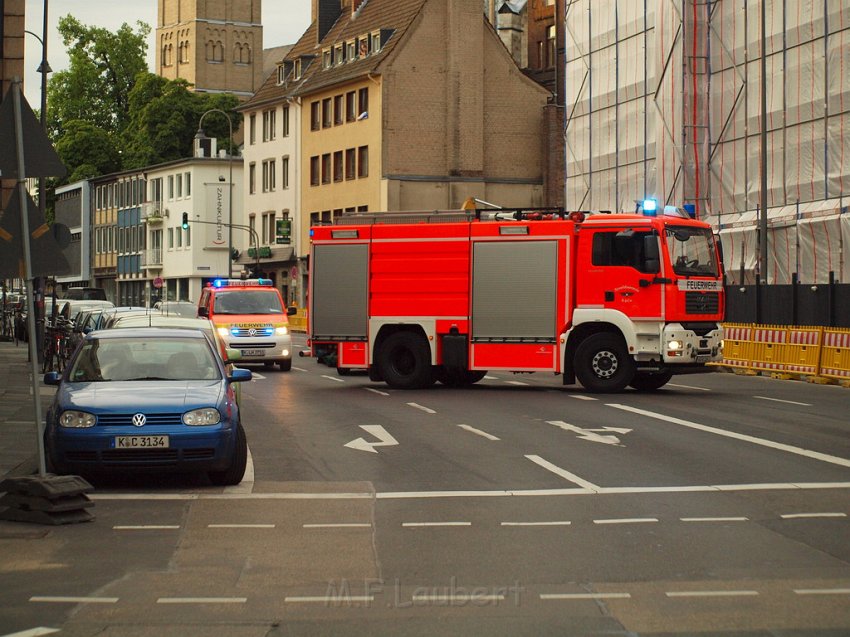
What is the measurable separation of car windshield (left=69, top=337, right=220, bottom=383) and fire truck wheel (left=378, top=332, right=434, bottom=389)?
12.3 meters

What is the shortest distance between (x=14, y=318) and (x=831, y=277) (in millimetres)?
31253

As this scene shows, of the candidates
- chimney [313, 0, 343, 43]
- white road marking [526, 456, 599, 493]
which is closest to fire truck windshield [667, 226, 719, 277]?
white road marking [526, 456, 599, 493]

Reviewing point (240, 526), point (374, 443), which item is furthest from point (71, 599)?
point (374, 443)

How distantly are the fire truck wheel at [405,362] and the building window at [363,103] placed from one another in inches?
1966

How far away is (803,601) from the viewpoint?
7820mm

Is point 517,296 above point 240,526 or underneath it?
above

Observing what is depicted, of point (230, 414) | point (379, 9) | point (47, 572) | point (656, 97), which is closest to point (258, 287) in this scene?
point (656, 97)

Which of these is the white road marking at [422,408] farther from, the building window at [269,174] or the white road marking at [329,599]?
the building window at [269,174]

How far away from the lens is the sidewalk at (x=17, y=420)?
13992mm

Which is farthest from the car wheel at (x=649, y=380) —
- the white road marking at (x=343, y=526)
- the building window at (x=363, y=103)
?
the building window at (x=363, y=103)

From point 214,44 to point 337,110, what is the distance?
243 ft

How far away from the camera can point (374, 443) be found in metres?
17.0

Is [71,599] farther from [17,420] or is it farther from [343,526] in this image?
[17,420]

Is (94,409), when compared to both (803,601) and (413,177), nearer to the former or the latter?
(803,601)
